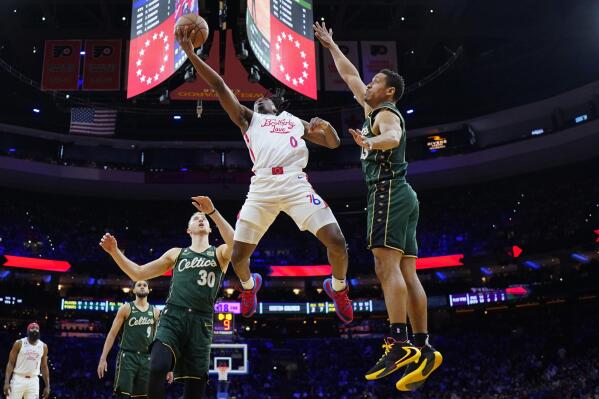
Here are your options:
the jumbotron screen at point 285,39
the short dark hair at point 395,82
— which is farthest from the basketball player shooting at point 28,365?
the short dark hair at point 395,82

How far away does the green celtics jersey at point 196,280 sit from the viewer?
21.7 ft

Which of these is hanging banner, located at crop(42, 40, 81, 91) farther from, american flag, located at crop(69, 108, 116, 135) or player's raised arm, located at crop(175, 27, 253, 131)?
player's raised arm, located at crop(175, 27, 253, 131)

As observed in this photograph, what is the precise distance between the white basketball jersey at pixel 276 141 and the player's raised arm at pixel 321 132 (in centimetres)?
13

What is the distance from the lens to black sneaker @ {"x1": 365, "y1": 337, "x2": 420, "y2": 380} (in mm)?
4785

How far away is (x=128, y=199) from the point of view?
118 ft

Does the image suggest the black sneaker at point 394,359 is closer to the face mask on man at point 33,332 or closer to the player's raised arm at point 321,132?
the player's raised arm at point 321,132

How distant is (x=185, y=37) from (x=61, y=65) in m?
12.7

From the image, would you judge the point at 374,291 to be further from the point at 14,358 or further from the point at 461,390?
the point at 14,358

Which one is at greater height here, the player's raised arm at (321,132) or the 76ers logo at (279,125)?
the 76ers logo at (279,125)

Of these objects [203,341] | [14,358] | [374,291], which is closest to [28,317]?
[374,291]

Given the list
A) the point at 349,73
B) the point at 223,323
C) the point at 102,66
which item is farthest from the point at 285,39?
the point at 223,323

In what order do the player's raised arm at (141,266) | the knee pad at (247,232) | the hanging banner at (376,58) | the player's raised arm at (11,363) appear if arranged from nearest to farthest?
1. the knee pad at (247,232)
2. the player's raised arm at (141,266)
3. the player's raised arm at (11,363)
4. the hanging banner at (376,58)

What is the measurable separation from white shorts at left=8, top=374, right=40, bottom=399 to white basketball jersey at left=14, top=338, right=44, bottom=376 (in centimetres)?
12

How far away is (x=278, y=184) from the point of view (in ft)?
21.0
